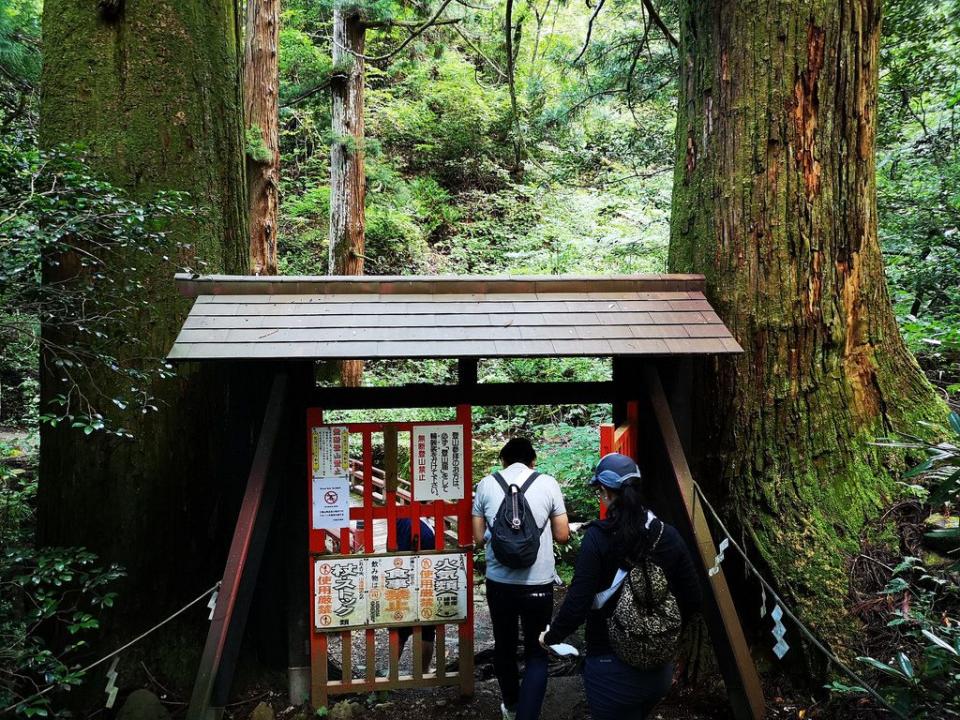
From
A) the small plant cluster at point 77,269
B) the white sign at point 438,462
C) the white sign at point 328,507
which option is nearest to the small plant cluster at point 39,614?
the small plant cluster at point 77,269

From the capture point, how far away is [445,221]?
56.2 feet

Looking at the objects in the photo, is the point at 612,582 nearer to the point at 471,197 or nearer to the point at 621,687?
the point at 621,687

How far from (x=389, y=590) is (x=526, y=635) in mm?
985

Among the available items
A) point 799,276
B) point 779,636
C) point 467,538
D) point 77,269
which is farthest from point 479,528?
point 77,269

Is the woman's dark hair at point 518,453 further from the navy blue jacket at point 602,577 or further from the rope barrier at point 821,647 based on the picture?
the navy blue jacket at point 602,577

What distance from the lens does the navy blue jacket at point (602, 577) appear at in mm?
2980

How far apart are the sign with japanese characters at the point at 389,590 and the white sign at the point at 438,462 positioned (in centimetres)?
43

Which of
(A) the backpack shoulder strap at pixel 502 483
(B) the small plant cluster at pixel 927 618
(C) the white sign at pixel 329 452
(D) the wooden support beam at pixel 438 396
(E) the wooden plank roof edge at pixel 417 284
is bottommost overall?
(B) the small plant cluster at pixel 927 618

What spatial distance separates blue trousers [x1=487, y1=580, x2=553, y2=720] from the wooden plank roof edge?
1.80 m

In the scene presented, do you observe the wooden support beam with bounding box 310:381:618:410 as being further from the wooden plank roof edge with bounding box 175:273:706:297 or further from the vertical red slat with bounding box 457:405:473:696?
the wooden plank roof edge with bounding box 175:273:706:297

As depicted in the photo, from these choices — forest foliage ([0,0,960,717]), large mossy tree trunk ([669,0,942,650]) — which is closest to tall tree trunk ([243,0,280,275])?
forest foliage ([0,0,960,717])

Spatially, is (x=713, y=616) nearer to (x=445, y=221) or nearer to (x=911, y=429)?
(x=911, y=429)

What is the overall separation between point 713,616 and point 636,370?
62.3 inches

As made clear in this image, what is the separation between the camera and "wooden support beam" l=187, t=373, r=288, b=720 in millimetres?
3475
